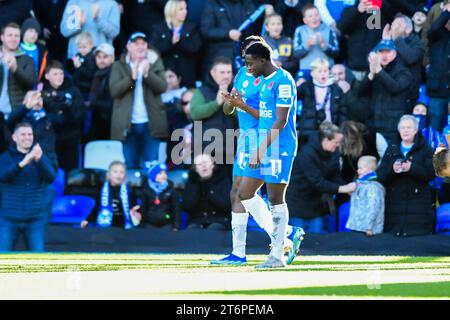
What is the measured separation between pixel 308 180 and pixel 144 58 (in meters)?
3.01

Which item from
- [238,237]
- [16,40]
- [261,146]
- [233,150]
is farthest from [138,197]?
[261,146]

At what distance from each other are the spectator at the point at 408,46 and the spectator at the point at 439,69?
0.83 feet

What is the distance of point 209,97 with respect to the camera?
17109mm

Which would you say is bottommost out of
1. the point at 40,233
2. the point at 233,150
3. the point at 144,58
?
the point at 40,233

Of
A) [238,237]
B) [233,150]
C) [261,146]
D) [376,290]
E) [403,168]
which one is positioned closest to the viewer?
[376,290]

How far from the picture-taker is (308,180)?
16531 millimetres

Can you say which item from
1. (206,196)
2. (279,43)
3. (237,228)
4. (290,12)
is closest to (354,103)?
(279,43)

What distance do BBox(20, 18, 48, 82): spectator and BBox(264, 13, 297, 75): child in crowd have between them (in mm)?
3312

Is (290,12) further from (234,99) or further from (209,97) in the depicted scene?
(234,99)

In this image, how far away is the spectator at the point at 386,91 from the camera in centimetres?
1716

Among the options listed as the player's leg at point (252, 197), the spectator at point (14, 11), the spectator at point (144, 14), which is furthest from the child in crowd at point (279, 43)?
the player's leg at point (252, 197)

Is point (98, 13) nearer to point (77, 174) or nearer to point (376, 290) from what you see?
point (77, 174)

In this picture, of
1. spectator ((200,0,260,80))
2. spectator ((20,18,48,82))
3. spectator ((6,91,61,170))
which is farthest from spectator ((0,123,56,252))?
spectator ((200,0,260,80))

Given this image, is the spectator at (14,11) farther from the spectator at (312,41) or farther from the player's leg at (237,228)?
the player's leg at (237,228)
